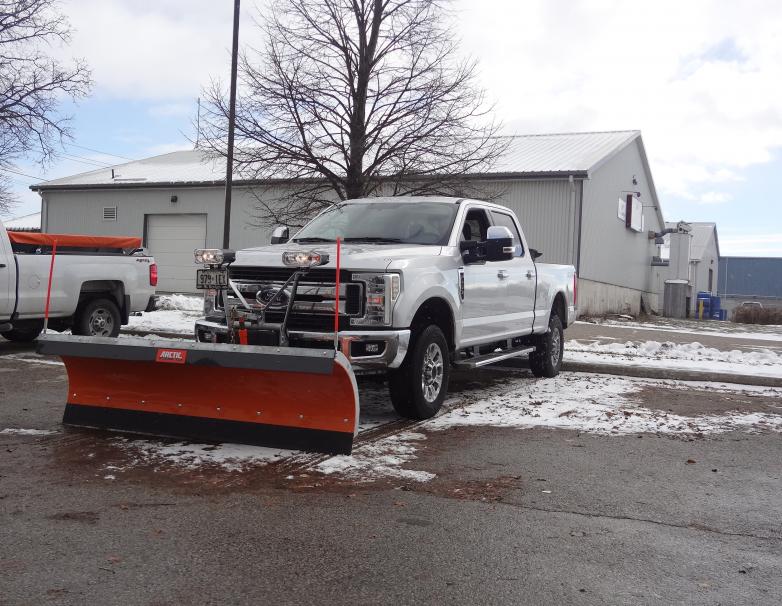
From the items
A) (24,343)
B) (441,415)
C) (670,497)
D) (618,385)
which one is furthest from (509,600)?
(24,343)

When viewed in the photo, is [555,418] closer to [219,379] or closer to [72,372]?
[219,379]

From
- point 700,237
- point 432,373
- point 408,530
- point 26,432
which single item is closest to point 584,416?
point 432,373

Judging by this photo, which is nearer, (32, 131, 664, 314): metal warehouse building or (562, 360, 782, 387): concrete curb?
(562, 360, 782, 387): concrete curb

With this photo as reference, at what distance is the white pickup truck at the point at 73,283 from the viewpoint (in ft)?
36.7

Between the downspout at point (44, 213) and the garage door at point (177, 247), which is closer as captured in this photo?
the garage door at point (177, 247)

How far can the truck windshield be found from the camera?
8.25m

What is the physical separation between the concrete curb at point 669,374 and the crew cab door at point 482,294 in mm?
2961

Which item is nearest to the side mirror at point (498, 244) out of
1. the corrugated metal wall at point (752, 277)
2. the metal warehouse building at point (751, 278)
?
the metal warehouse building at point (751, 278)

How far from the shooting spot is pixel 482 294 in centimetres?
857

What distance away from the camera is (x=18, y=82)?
24.8 m

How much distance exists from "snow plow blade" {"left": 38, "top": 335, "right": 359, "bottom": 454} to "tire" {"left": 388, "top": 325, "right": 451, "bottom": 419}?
1372 millimetres

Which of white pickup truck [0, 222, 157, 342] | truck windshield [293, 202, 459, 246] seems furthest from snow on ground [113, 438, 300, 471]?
white pickup truck [0, 222, 157, 342]

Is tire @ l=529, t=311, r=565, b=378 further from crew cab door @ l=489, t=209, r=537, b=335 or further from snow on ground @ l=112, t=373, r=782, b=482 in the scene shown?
crew cab door @ l=489, t=209, r=537, b=335

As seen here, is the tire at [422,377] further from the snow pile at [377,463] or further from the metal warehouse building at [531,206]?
the metal warehouse building at [531,206]
